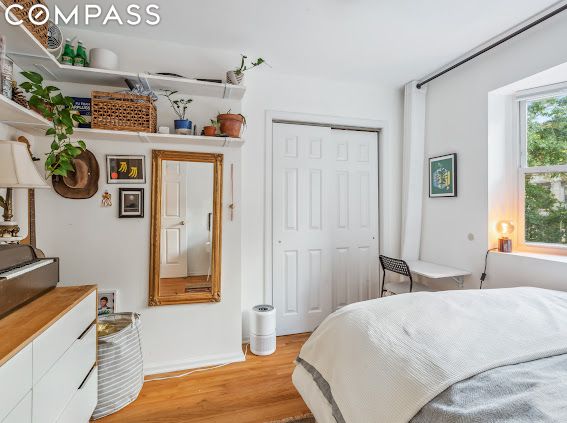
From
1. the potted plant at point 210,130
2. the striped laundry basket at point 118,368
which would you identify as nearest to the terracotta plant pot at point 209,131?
the potted plant at point 210,130

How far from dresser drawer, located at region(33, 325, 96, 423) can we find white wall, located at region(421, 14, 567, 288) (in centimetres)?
284

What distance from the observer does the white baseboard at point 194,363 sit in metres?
2.24

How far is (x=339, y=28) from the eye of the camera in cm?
222

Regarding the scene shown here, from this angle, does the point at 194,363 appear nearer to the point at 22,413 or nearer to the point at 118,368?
the point at 118,368

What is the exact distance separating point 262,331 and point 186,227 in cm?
107

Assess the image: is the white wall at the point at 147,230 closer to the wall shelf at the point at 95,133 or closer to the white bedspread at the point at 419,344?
the wall shelf at the point at 95,133

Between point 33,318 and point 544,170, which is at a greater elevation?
point 544,170

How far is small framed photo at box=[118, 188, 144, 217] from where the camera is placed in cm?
222

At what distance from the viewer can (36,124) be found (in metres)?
1.82

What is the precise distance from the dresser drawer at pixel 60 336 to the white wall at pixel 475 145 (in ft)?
9.32

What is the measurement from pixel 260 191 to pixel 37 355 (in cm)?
198

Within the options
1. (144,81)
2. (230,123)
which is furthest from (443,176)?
(144,81)

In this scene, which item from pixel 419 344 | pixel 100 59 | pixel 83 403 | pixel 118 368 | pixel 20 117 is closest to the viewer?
pixel 419 344

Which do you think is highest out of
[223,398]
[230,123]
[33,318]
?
[230,123]
